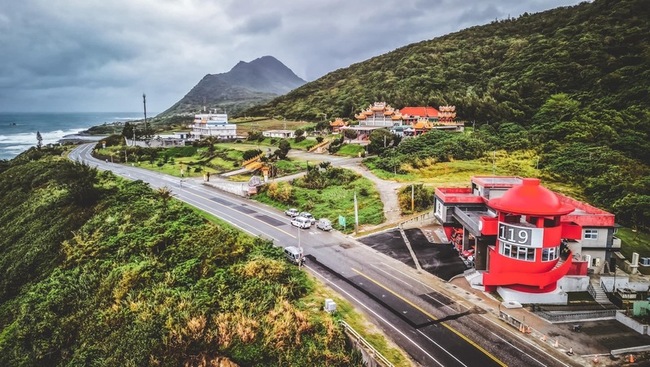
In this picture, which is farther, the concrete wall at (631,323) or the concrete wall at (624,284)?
the concrete wall at (624,284)

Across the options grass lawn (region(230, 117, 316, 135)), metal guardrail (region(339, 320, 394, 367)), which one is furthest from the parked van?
grass lawn (region(230, 117, 316, 135))

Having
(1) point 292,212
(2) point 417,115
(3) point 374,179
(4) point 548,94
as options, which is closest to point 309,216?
(1) point 292,212

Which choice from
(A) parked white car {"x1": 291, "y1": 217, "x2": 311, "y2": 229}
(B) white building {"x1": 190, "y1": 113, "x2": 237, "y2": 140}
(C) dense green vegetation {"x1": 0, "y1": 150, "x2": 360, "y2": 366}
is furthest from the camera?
(B) white building {"x1": 190, "y1": 113, "x2": 237, "y2": 140}

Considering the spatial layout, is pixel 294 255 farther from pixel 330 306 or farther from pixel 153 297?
pixel 153 297

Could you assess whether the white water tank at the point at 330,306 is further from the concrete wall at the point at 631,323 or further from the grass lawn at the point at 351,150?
the grass lawn at the point at 351,150

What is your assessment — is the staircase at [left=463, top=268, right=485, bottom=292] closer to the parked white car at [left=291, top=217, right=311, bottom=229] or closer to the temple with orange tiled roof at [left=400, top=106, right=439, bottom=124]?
the parked white car at [left=291, top=217, right=311, bottom=229]

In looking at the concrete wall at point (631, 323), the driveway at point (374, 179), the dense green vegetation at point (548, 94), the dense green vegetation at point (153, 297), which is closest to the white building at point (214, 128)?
the driveway at point (374, 179)

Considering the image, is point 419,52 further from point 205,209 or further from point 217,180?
point 205,209
